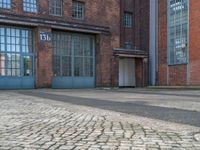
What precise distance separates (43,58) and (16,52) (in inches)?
74.4

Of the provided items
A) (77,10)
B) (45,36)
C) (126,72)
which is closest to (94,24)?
(77,10)

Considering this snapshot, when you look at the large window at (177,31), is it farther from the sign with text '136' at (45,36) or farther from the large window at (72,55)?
the sign with text '136' at (45,36)

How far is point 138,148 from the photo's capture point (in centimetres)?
421

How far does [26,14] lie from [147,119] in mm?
17334

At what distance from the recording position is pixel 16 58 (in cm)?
2197

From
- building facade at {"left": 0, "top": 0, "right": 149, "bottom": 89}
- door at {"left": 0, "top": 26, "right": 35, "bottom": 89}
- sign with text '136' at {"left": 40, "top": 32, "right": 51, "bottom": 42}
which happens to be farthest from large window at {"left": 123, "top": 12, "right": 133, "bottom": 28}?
door at {"left": 0, "top": 26, "right": 35, "bottom": 89}

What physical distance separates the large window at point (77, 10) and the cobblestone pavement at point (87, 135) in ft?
62.8

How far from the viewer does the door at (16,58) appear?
2139 centimetres

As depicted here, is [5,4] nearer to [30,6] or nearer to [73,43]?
[30,6]

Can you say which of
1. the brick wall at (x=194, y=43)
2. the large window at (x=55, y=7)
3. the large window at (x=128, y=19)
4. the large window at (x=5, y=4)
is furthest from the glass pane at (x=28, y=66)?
the brick wall at (x=194, y=43)

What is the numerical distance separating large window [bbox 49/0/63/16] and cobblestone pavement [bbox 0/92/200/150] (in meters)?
18.1

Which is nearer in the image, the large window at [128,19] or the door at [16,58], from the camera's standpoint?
the door at [16,58]

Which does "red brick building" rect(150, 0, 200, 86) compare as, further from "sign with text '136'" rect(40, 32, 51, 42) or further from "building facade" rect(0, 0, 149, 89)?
"sign with text '136'" rect(40, 32, 51, 42)

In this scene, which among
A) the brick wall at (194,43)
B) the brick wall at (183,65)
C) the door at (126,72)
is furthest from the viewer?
the door at (126,72)
